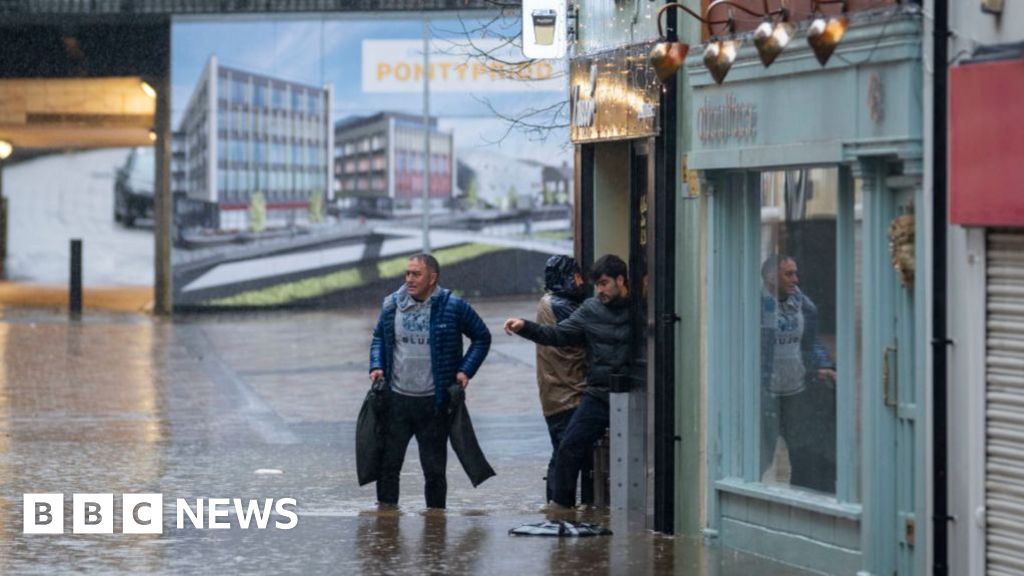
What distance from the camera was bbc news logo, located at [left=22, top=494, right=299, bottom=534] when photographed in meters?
11.2

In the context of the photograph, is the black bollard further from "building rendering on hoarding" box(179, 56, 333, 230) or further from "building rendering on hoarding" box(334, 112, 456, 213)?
"building rendering on hoarding" box(334, 112, 456, 213)

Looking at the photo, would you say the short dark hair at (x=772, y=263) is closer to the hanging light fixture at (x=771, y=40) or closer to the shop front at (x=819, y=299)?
the shop front at (x=819, y=299)

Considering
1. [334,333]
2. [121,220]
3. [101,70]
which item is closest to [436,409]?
[334,333]

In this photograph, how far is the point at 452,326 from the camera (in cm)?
1182

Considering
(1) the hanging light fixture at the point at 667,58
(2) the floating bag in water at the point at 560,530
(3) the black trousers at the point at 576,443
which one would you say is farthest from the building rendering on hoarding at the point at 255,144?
(1) the hanging light fixture at the point at 667,58

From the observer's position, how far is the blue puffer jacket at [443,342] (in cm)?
1179

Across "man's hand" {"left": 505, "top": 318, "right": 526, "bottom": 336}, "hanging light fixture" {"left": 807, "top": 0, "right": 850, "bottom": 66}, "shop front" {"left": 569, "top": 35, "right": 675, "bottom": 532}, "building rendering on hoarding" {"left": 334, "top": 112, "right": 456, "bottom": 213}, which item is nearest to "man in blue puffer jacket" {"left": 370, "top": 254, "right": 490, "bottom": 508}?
"man's hand" {"left": 505, "top": 318, "right": 526, "bottom": 336}

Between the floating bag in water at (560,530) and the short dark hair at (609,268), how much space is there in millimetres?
1587

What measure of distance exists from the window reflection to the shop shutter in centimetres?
140

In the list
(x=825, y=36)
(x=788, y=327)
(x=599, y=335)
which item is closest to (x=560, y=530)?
(x=599, y=335)

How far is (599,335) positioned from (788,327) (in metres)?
1.91

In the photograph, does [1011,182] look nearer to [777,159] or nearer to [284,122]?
[777,159]

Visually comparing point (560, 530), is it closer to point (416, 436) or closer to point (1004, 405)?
point (416, 436)

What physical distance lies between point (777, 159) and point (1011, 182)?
1911 mm
